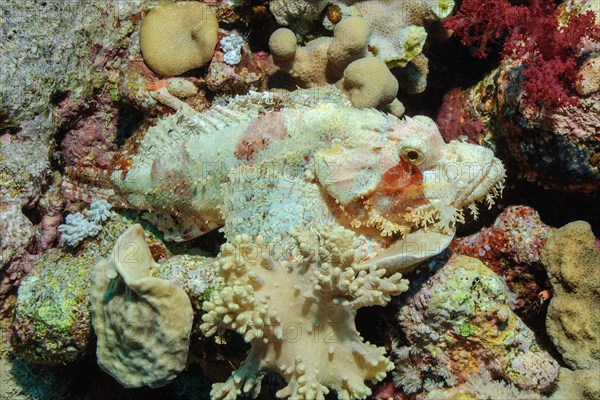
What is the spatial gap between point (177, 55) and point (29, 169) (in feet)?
5.93

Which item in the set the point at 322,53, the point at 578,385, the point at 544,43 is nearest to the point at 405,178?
the point at 544,43

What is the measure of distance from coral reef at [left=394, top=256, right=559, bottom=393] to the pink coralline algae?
0.47 meters

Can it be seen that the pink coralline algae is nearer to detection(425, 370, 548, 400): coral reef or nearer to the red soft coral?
detection(425, 370, 548, 400): coral reef

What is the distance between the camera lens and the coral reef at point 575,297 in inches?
127

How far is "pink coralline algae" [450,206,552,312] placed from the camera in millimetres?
3697

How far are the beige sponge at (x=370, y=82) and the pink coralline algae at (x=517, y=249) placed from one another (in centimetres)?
149

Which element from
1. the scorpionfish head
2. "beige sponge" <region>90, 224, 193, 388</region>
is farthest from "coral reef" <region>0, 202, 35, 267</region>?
the scorpionfish head

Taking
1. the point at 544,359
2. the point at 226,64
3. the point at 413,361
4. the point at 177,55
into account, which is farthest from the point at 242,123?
the point at 544,359

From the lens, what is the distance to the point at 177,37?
4434mm

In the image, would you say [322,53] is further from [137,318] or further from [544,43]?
[137,318]

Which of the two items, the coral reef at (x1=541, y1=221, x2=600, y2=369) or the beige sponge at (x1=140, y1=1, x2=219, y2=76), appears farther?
the beige sponge at (x1=140, y1=1, x2=219, y2=76)

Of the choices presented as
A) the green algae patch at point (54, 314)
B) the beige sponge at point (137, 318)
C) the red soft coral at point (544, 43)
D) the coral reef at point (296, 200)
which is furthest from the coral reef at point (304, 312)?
the red soft coral at point (544, 43)

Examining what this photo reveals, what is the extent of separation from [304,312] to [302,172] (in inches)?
48.5

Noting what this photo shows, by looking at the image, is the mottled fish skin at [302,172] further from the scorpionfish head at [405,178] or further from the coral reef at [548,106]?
the coral reef at [548,106]
